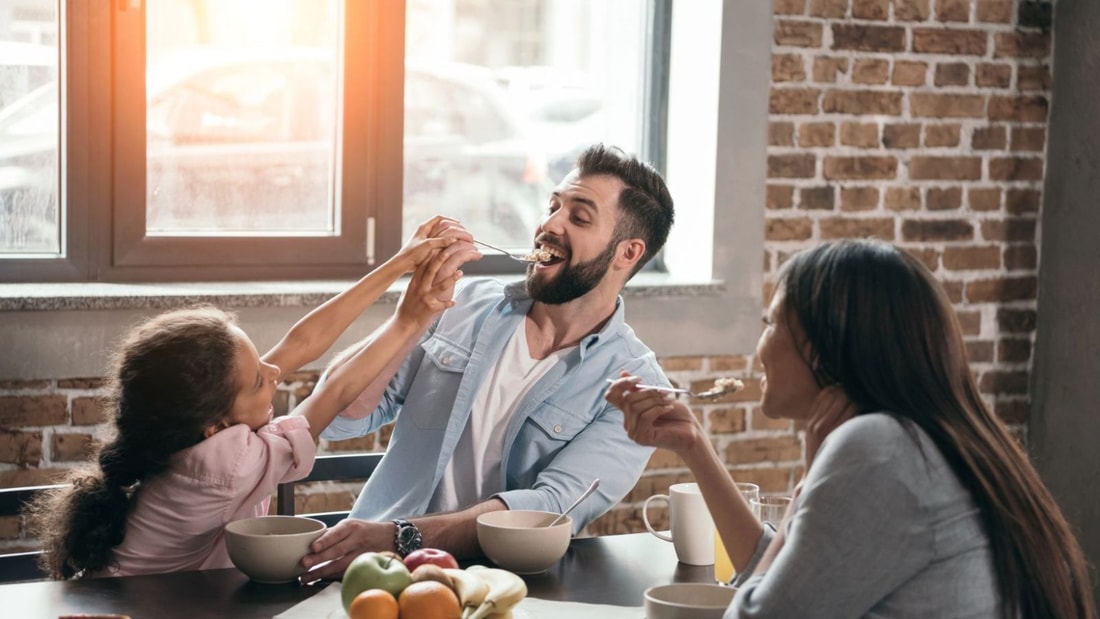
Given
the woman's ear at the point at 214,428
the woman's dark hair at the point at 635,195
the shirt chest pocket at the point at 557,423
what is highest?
the woman's dark hair at the point at 635,195

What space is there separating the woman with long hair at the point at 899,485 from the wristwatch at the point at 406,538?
61 cm

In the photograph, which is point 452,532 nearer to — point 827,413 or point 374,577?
point 374,577

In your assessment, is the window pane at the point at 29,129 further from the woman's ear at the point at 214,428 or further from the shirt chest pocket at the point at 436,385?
the woman's ear at the point at 214,428

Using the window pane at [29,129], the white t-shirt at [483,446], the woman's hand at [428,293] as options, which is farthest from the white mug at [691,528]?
the window pane at [29,129]

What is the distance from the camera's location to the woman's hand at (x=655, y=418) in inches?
67.3

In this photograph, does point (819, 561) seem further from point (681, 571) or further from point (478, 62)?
point (478, 62)

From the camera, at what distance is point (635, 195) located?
259 centimetres

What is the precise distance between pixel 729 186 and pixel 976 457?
2128mm

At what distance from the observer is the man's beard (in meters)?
2.46

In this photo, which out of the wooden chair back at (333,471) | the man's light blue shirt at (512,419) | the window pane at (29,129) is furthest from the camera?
the window pane at (29,129)

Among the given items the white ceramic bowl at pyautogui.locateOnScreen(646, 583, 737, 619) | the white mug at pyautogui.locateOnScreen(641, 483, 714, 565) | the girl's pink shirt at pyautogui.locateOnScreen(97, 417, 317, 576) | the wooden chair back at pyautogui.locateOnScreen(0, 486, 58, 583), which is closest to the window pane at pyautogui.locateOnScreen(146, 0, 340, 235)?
the wooden chair back at pyautogui.locateOnScreen(0, 486, 58, 583)

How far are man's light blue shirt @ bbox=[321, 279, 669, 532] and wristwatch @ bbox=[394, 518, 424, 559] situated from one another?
263mm

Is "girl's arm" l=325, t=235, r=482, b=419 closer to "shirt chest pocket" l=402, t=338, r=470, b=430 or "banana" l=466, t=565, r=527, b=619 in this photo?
"shirt chest pocket" l=402, t=338, r=470, b=430

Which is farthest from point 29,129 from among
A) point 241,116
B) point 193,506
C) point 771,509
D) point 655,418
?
point 771,509
